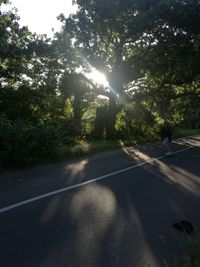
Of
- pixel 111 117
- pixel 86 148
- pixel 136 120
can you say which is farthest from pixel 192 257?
pixel 136 120

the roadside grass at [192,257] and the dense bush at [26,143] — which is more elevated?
the dense bush at [26,143]

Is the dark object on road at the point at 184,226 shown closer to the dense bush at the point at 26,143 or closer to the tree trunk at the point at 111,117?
the dense bush at the point at 26,143

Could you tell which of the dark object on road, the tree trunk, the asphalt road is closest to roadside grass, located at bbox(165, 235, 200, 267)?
the asphalt road

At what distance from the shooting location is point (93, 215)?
7.66 meters

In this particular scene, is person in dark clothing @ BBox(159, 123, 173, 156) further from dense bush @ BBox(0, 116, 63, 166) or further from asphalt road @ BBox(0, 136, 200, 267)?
asphalt road @ BBox(0, 136, 200, 267)

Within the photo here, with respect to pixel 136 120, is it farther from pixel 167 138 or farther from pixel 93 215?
pixel 93 215

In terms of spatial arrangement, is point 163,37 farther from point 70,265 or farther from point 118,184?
point 70,265

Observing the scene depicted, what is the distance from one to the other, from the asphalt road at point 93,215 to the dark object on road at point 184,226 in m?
0.12

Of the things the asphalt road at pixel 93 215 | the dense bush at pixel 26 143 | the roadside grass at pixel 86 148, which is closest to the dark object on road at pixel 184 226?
the asphalt road at pixel 93 215

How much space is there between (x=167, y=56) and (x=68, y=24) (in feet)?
21.5

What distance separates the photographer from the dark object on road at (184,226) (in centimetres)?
684

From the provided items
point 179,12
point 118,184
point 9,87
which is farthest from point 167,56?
point 118,184

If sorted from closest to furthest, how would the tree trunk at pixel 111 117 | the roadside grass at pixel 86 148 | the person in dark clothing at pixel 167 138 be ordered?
the roadside grass at pixel 86 148, the person in dark clothing at pixel 167 138, the tree trunk at pixel 111 117

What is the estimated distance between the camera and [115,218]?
7.54m
